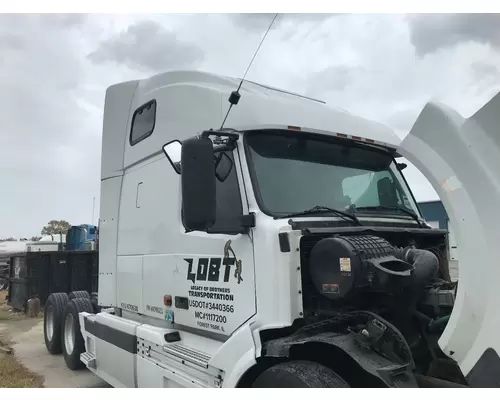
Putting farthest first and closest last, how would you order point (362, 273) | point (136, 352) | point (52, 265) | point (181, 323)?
point (52, 265)
point (136, 352)
point (181, 323)
point (362, 273)

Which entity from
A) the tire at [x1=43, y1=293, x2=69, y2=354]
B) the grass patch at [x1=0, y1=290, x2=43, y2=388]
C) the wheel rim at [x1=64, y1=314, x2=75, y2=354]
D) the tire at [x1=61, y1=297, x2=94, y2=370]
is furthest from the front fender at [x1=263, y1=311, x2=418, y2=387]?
the tire at [x1=43, y1=293, x2=69, y2=354]

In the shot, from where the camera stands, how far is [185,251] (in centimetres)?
395

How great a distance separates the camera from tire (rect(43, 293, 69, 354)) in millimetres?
7641

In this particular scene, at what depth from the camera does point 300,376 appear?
2.67 meters

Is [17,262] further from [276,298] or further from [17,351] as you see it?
[276,298]

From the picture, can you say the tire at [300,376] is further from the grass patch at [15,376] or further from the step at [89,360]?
the grass patch at [15,376]

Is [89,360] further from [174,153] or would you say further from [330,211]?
[330,211]

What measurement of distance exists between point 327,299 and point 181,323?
4.98ft

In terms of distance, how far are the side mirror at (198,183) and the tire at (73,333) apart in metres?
4.64

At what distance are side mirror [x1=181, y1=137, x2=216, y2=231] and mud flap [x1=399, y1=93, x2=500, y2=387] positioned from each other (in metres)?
1.29

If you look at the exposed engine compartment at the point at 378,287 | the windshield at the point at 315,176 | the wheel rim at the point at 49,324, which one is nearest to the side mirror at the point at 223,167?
the windshield at the point at 315,176

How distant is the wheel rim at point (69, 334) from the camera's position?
22.8ft

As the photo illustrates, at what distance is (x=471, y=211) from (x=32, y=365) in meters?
7.03

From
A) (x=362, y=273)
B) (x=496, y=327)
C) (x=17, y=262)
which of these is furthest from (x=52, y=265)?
(x=496, y=327)
